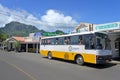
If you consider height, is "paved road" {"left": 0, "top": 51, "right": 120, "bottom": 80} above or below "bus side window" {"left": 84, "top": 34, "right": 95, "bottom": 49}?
below

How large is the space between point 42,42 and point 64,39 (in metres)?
6.08

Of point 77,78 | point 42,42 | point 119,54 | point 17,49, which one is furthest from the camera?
point 17,49

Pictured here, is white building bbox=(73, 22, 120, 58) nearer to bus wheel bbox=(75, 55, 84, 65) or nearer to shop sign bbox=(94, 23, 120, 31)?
shop sign bbox=(94, 23, 120, 31)

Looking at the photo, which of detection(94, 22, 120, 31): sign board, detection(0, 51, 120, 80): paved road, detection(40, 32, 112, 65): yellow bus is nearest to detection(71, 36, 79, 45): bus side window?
detection(40, 32, 112, 65): yellow bus

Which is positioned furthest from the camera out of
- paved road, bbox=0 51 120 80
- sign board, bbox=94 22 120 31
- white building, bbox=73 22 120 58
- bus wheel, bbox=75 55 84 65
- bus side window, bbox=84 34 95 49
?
white building, bbox=73 22 120 58

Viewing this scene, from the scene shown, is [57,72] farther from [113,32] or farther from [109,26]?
[109,26]

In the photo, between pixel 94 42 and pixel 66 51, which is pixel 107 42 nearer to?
pixel 94 42

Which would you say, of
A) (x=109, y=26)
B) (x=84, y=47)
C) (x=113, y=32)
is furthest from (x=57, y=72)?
(x=109, y=26)

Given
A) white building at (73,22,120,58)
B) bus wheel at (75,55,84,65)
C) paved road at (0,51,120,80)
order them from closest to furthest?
paved road at (0,51,120,80)
bus wheel at (75,55,84,65)
white building at (73,22,120,58)

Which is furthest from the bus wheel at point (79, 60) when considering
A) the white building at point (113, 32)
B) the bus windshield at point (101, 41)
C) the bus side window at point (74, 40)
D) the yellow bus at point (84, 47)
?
the white building at point (113, 32)

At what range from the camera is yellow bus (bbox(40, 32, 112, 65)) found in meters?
16.5

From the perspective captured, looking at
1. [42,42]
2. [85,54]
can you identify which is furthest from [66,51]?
[42,42]

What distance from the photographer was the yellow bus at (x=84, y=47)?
1650cm

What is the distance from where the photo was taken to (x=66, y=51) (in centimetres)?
2073
